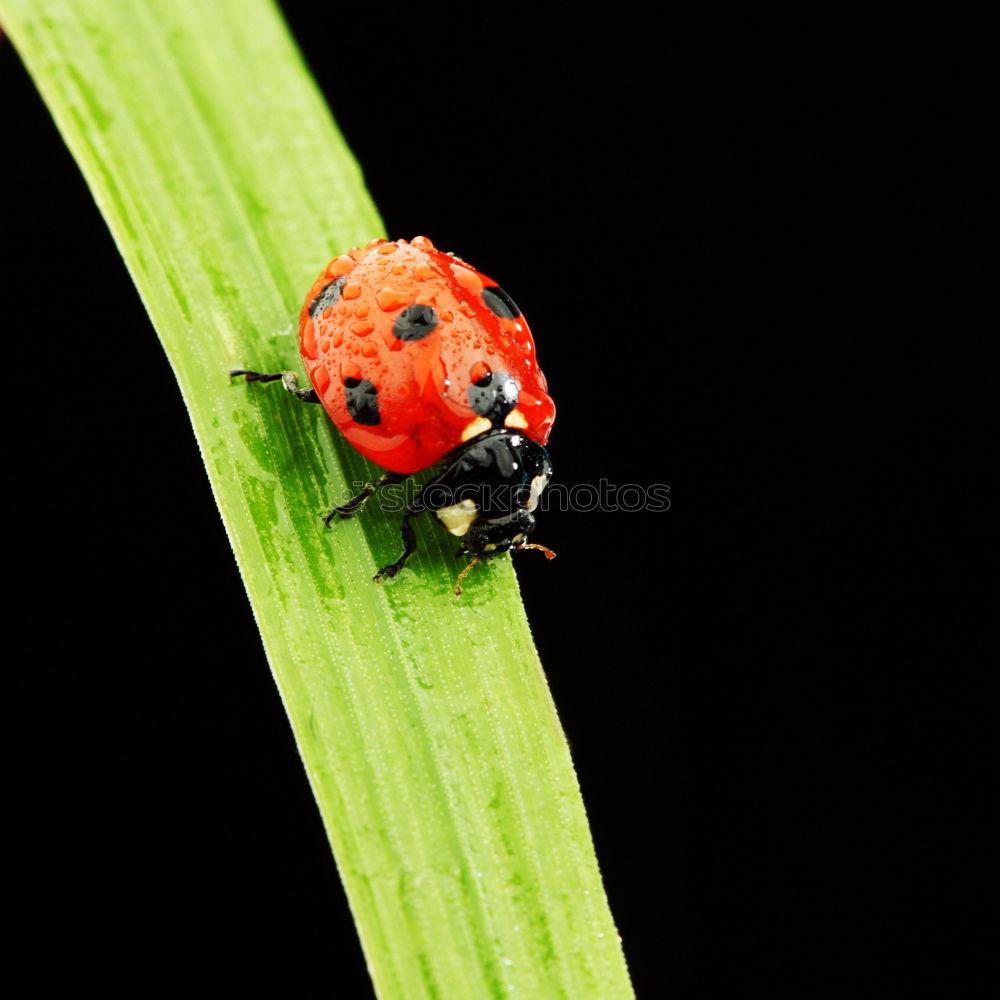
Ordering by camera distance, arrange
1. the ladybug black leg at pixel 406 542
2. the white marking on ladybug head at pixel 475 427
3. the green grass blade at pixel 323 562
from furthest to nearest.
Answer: the white marking on ladybug head at pixel 475 427 < the ladybug black leg at pixel 406 542 < the green grass blade at pixel 323 562

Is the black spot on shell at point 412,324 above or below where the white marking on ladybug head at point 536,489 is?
above

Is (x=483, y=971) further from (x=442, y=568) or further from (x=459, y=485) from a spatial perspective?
(x=459, y=485)

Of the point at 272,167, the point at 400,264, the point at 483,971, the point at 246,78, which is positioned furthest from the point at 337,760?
the point at 246,78

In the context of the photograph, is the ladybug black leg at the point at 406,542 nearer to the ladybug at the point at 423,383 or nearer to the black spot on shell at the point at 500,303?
Result: the ladybug at the point at 423,383

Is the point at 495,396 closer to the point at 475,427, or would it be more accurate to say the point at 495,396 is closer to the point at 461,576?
the point at 475,427

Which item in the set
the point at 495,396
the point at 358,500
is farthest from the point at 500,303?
the point at 358,500

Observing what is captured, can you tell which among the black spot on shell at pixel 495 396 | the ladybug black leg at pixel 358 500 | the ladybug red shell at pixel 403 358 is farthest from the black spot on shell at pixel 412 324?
the ladybug black leg at pixel 358 500

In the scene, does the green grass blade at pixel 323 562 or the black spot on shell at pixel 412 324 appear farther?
the black spot on shell at pixel 412 324

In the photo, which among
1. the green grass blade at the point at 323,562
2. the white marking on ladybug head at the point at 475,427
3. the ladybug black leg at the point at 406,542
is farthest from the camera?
the white marking on ladybug head at the point at 475,427

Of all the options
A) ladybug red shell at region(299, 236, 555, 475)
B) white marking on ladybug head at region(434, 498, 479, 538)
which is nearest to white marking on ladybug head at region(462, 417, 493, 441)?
ladybug red shell at region(299, 236, 555, 475)
